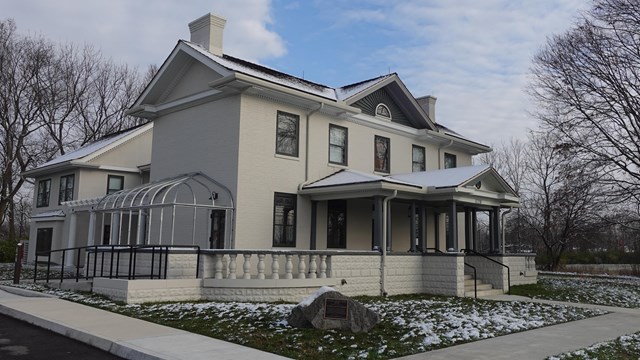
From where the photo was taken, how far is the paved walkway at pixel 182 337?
7.49 metres

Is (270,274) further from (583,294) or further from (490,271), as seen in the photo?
(583,294)

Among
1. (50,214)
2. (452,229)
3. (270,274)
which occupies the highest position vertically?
(50,214)

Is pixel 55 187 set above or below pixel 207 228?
above

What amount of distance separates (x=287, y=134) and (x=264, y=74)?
7.20ft

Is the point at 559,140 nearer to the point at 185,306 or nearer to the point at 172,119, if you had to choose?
the point at 172,119

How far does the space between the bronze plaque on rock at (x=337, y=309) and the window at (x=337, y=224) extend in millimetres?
9480

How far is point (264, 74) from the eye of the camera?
18.0 m

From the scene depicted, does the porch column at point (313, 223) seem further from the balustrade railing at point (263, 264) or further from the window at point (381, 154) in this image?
the window at point (381, 154)

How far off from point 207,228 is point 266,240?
195cm

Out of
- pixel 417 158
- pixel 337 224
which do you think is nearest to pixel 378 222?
pixel 337 224

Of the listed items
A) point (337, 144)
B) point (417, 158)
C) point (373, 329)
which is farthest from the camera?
point (417, 158)

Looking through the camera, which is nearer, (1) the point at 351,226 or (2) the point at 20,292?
(2) the point at 20,292

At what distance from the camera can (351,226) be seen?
19625mm

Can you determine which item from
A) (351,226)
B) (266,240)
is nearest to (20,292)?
(266,240)
